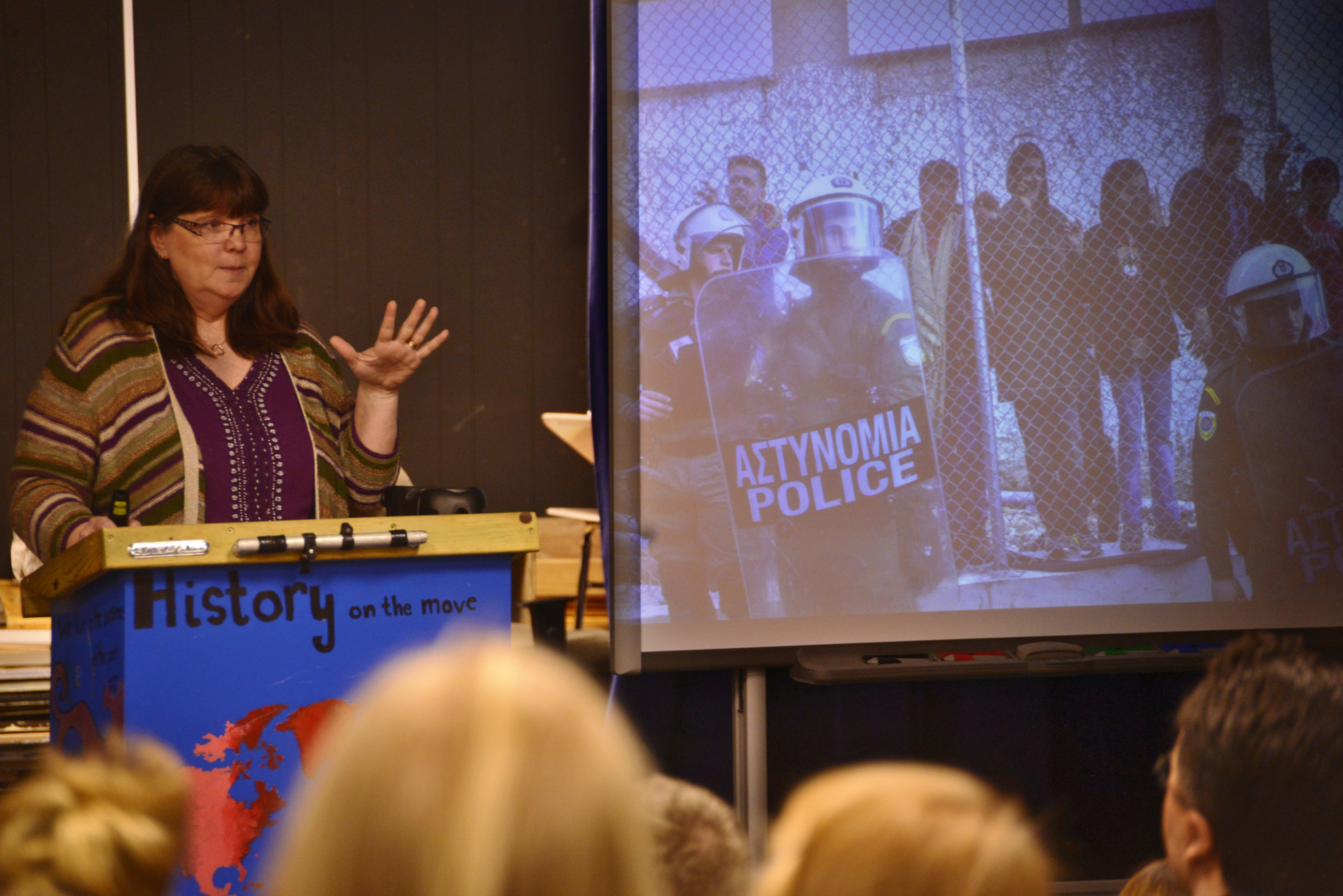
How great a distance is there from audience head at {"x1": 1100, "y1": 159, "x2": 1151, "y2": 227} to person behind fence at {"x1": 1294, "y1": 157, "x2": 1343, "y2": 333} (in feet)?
1.16

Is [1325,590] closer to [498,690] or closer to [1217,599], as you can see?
[1217,599]

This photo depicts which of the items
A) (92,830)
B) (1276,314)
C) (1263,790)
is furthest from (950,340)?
(92,830)

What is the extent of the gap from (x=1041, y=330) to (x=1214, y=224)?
0.44m

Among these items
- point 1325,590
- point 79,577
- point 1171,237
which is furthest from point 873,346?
point 79,577

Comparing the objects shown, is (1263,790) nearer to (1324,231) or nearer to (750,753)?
(750,753)

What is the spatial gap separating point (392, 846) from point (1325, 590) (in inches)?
98.0

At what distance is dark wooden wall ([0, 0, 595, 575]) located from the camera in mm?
3881

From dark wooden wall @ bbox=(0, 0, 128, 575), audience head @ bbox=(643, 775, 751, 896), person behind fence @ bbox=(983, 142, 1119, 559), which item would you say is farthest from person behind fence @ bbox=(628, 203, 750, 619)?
dark wooden wall @ bbox=(0, 0, 128, 575)

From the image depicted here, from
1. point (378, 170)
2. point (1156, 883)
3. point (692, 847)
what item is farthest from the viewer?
point (378, 170)

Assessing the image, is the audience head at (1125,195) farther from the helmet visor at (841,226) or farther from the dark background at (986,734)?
the dark background at (986,734)

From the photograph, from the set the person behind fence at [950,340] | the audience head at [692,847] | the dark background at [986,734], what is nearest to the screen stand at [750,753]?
the dark background at [986,734]

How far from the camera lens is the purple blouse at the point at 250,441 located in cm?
204

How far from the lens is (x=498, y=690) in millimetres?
539

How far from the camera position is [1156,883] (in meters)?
1.16
